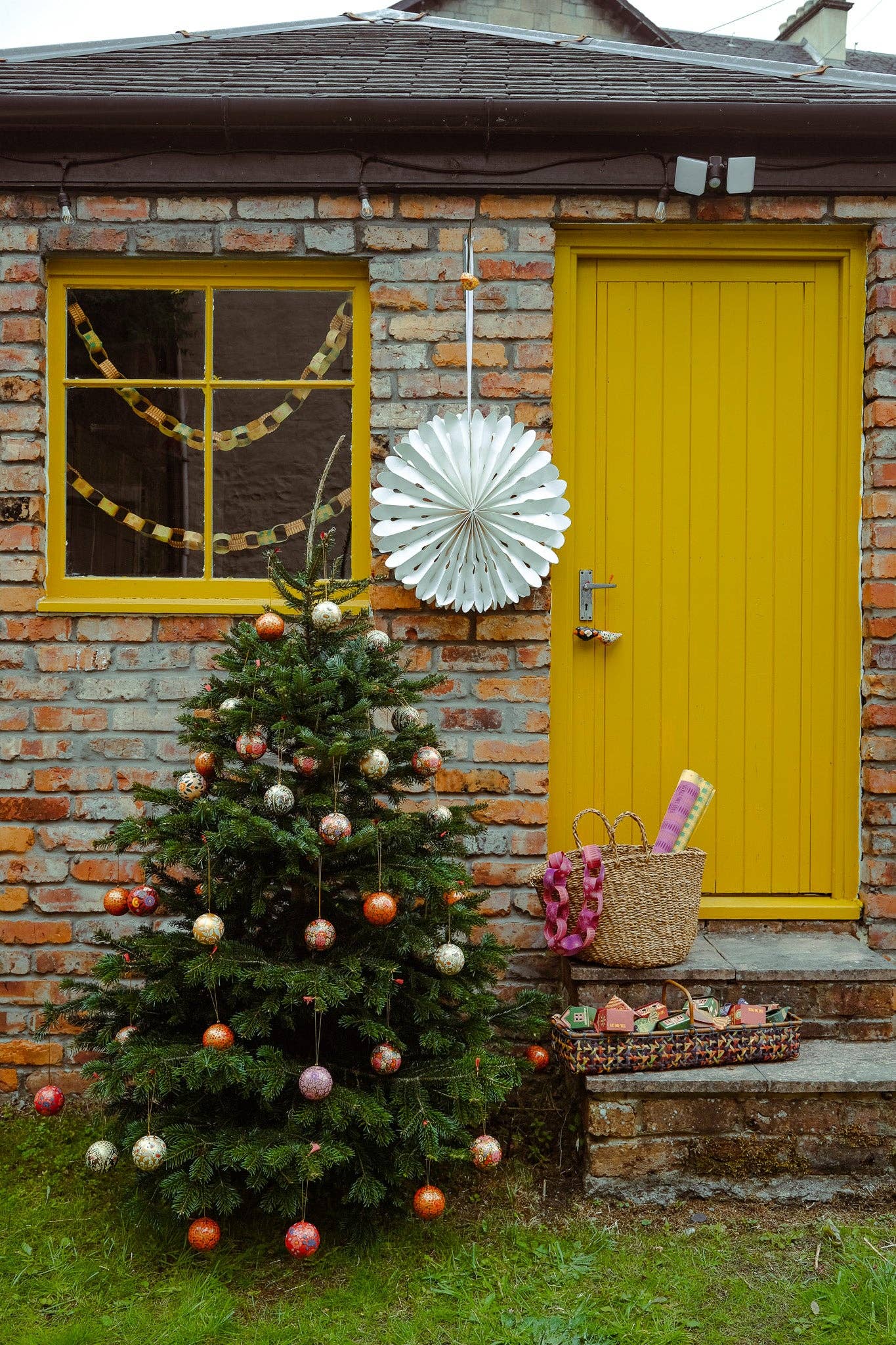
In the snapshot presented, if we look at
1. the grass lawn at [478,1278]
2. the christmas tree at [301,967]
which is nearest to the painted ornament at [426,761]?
the christmas tree at [301,967]

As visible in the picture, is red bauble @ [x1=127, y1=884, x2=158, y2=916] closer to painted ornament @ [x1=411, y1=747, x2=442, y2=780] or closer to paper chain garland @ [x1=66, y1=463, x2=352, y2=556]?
painted ornament @ [x1=411, y1=747, x2=442, y2=780]

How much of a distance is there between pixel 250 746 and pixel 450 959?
749mm

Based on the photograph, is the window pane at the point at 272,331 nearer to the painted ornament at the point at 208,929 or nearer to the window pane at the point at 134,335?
the window pane at the point at 134,335

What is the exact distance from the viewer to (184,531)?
3.57 meters

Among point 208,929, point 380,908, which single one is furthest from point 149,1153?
point 380,908

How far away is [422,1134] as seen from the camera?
254 centimetres

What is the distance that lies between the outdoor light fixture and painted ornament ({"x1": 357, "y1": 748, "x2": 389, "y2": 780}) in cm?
208

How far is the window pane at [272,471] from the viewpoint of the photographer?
3.57 meters

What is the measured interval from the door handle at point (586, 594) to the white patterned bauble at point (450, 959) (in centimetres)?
133

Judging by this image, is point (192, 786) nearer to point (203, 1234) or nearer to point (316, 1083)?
point (316, 1083)

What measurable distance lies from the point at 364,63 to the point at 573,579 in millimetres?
2059

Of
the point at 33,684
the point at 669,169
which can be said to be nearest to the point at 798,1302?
the point at 33,684

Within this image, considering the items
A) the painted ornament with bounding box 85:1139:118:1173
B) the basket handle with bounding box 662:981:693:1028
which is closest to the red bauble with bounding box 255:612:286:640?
the painted ornament with bounding box 85:1139:118:1173

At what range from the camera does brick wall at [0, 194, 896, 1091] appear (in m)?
3.46
